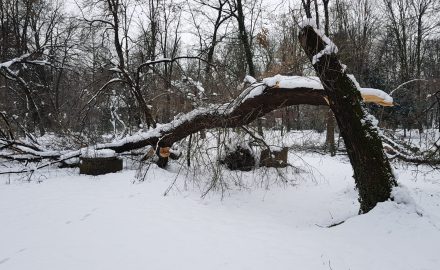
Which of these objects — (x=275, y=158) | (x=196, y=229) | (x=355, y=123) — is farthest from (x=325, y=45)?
(x=275, y=158)

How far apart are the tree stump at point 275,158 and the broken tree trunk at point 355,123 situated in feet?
9.33

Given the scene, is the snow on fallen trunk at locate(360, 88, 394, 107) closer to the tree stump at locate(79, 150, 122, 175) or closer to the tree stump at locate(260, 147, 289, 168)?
the tree stump at locate(260, 147, 289, 168)

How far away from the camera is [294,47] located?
35.8 feet

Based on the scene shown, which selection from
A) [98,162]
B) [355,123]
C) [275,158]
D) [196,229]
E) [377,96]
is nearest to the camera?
[196,229]

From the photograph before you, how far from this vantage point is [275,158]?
850 centimetres

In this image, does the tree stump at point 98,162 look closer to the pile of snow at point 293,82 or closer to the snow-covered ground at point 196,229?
the snow-covered ground at point 196,229

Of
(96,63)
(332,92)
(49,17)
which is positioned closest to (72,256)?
(332,92)

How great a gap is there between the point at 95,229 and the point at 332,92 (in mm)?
4173

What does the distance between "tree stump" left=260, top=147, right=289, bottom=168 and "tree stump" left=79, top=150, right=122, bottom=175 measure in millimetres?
3823

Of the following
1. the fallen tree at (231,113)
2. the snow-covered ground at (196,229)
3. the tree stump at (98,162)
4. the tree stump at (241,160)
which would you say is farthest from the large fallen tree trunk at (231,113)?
the tree stump at (241,160)

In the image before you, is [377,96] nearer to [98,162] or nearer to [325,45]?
[325,45]

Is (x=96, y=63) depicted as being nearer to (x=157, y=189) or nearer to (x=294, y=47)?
(x=157, y=189)

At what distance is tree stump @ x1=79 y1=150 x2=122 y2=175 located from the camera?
26.9 ft

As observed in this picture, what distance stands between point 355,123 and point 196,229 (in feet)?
9.75
